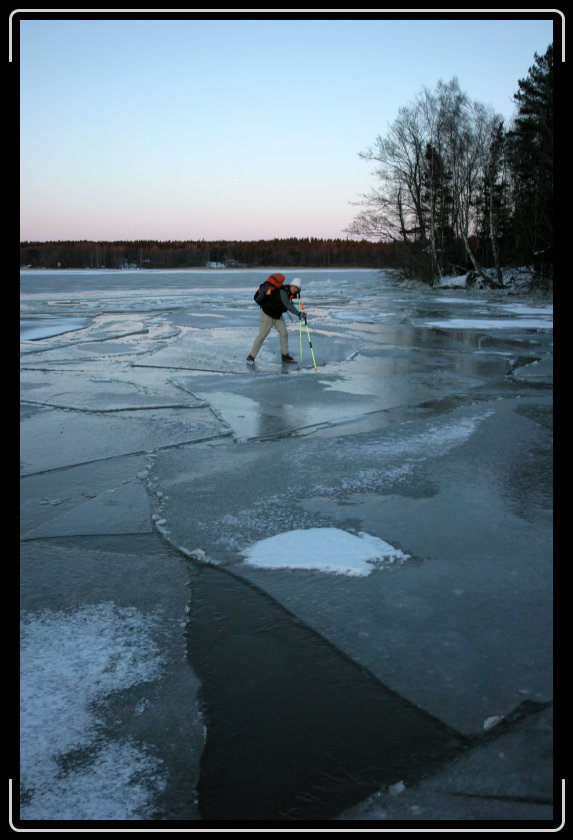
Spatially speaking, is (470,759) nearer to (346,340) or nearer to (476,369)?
(476,369)

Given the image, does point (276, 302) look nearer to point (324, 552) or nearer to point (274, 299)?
point (274, 299)

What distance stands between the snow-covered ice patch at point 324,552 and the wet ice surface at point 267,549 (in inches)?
0.6

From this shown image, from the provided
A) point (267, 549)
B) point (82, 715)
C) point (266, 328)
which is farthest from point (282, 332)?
point (82, 715)

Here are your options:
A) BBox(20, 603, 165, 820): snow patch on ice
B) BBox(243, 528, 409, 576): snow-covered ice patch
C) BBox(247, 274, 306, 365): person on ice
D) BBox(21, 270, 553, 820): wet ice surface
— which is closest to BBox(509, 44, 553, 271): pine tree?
BBox(247, 274, 306, 365): person on ice

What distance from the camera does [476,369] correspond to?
10758mm

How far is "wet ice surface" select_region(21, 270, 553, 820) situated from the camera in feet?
8.04

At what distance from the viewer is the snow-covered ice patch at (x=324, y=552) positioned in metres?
3.71

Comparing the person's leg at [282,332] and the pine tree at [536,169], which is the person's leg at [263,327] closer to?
the person's leg at [282,332]

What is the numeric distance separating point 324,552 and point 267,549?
0.37 m

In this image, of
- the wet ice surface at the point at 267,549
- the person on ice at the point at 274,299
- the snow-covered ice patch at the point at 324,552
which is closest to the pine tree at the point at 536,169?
the person on ice at the point at 274,299

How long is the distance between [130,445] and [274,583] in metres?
3.32

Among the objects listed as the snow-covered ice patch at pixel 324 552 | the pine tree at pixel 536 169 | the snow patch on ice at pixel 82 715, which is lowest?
the snow patch on ice at pixel 82 715

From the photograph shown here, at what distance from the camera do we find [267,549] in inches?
156
